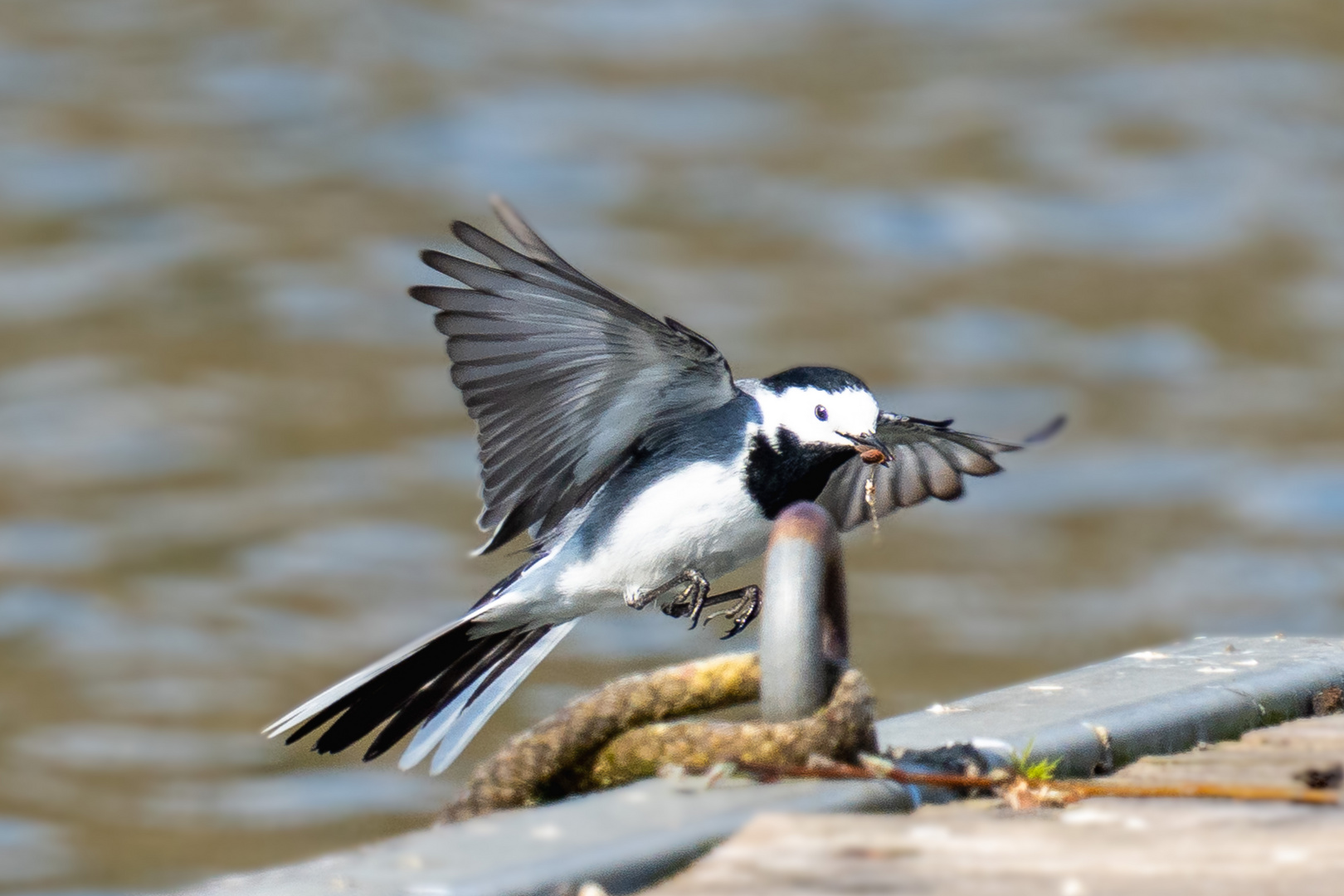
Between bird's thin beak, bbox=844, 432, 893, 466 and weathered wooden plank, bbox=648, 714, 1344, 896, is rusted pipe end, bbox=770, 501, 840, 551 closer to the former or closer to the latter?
weathered wooden plank, bbox=648, 714, 1344, 896

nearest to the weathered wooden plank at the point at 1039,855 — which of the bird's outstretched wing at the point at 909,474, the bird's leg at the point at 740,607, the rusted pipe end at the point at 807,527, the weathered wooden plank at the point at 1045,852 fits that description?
the weathered wooden plank at the point at 1045,852

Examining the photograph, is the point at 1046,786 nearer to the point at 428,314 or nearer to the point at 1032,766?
the point at 1032,766

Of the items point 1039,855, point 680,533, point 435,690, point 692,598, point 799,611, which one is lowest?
point 1039,855

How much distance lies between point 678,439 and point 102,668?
1699 cm

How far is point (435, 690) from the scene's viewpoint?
6.35 meters

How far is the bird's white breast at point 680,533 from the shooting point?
579cm

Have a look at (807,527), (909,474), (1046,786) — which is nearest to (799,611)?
(807,527)

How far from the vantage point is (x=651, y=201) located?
30.0 m

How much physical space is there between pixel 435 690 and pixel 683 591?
0.86 metres

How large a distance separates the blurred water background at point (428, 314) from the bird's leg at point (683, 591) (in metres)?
12.0

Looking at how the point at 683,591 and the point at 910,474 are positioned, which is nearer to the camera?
the point at 683,591

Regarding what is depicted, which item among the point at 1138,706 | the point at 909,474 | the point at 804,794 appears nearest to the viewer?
the point at 804,794

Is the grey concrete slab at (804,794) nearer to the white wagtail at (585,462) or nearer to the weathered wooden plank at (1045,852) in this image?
the weathered wooden plank at (1045,852)

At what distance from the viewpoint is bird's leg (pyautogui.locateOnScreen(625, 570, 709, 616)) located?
5895mm
